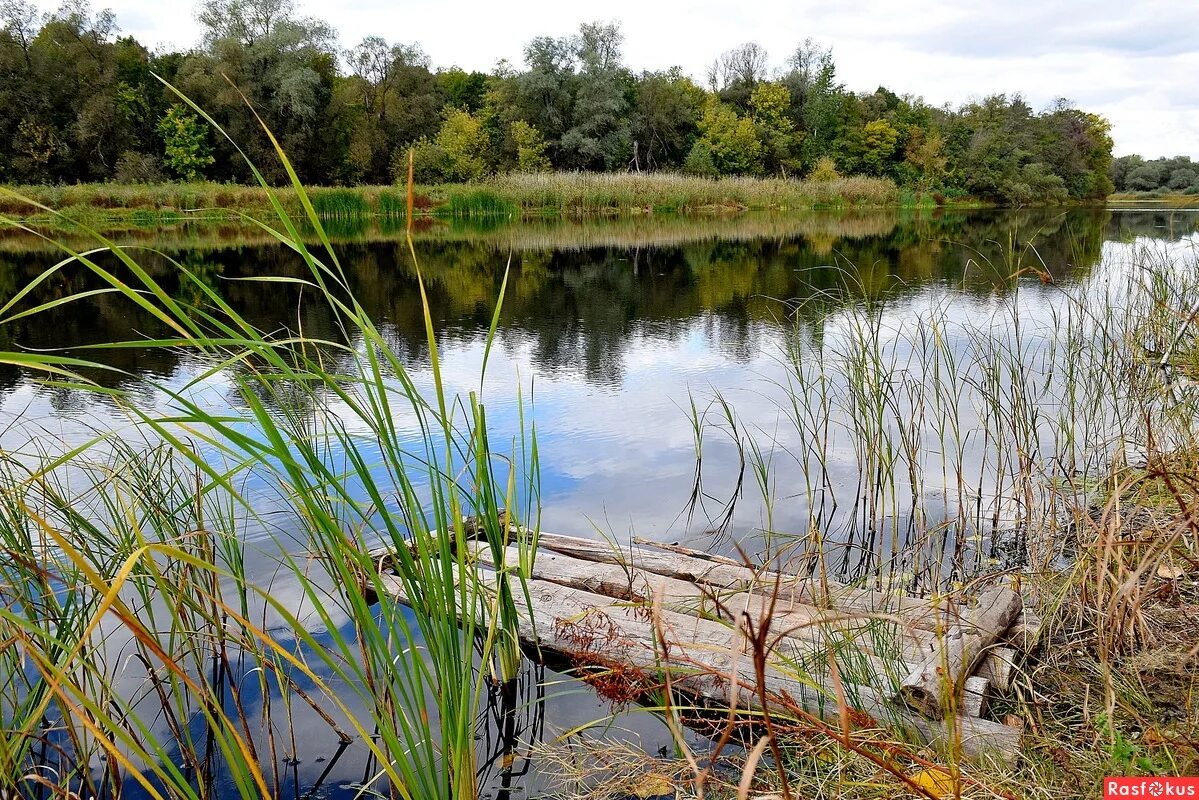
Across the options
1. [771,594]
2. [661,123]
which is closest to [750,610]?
[771,594]

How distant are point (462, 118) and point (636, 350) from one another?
3020 centimetres

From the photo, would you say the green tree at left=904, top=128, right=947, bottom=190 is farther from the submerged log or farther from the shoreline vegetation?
the submerged log

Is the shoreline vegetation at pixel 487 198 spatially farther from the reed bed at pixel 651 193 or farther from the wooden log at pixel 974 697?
the wooden log at pixel 974 697

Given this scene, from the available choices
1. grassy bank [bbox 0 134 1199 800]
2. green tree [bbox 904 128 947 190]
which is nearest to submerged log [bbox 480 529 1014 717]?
grassy bank [bbox 0 134 1199 800]

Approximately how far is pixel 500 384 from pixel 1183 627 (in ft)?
17.0

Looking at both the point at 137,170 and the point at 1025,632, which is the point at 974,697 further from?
the point at 137,170

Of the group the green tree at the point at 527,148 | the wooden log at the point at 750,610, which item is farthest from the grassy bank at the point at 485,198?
the wooden log at the point at 750,610

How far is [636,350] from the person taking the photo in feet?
27.2

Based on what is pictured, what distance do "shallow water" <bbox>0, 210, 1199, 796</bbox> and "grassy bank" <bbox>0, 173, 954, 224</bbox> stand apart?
12.4 feet

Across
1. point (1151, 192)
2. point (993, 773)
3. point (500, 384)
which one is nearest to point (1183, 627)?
point (993, 773)

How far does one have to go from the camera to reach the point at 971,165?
40688 mm

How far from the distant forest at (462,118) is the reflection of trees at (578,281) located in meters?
13.9

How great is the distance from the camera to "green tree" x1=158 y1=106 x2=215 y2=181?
30.4m

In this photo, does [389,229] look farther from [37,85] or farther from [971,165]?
[971,165]
